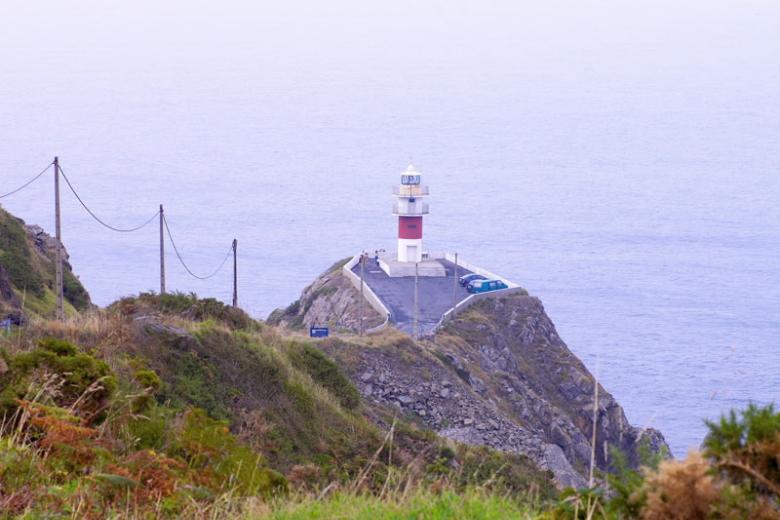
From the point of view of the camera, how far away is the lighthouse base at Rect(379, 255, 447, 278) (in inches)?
2189

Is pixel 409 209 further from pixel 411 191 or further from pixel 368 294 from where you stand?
pixel 368 294

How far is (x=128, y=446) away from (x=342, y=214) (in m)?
96.7

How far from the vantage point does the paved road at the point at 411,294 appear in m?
45.6

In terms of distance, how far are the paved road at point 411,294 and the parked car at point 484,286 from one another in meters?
0.40

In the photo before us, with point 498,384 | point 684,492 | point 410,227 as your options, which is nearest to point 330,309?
point 410,227

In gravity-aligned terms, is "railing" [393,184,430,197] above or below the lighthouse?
above

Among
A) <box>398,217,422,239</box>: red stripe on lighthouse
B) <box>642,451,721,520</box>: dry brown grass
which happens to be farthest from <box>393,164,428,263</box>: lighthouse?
<box>642,451,721,520</box>: dry brown grass

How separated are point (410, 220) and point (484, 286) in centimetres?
643

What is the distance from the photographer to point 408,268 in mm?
55844

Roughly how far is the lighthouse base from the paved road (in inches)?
11.0

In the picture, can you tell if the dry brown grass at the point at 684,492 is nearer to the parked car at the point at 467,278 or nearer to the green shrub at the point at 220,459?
the green shrub at the point at 220,459

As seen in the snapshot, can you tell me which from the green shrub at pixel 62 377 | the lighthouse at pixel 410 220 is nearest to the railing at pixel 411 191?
the lighthouse at pixel 410 220

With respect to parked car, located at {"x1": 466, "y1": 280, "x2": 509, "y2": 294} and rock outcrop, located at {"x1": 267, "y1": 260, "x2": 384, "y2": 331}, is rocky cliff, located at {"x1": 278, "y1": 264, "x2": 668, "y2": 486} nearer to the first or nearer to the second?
rock outcrop, located at {"x1": 267, "y1": 260, "x2": 384, "y2": 331}

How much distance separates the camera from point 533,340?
49.8m
